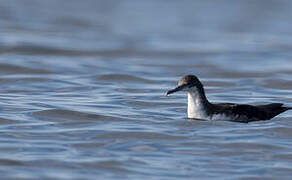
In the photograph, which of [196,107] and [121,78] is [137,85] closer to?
[121,78]

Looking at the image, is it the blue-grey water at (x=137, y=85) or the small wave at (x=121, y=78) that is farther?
Answer: the small wave at (x=121, y=78)

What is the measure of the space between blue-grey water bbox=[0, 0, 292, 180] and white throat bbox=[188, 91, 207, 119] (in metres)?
0.17

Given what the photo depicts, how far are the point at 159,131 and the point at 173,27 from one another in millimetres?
19445

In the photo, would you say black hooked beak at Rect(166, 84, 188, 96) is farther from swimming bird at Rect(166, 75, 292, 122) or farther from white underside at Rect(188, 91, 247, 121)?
white underside at Rect(188, 91, 247, 121)

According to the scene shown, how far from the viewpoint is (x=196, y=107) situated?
13.9 m

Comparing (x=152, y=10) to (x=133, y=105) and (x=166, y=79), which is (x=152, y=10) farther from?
(x=133, y=105)

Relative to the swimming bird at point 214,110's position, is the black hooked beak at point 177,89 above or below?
above

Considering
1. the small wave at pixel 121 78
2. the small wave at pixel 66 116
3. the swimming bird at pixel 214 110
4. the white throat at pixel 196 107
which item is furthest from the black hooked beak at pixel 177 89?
the small wave at pixel 121 78

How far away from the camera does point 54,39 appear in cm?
2797

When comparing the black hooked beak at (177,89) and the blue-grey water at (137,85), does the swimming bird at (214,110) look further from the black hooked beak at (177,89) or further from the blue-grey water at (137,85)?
the blue-grey water at (137,85)

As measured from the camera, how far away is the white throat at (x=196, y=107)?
45.6 ft

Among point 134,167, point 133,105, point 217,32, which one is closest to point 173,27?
point 217,32

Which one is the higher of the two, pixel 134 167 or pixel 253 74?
pixel 253 74

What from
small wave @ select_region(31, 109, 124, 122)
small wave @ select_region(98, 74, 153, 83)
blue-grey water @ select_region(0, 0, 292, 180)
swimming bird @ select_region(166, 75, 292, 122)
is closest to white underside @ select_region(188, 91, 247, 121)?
A: swimming bird @ select_region(166, 75, 292, 122)
